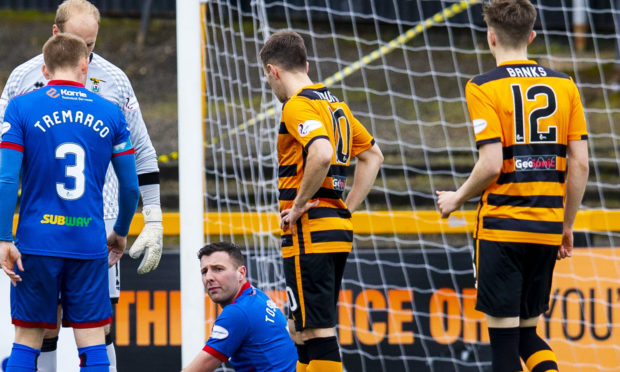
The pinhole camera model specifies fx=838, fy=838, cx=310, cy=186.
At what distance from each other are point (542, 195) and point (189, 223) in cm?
214

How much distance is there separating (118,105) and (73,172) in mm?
701

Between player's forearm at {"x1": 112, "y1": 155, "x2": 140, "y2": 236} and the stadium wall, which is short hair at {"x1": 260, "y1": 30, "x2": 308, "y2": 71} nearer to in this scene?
player's forearm at {"x1": 112, "y1": 155, "x2": 140, "y2": 236}

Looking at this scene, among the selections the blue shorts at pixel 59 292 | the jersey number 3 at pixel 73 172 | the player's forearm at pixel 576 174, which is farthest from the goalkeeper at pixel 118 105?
the player's forearm at pixel 576 174

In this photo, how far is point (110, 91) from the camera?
378cm

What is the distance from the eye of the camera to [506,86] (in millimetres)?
3219

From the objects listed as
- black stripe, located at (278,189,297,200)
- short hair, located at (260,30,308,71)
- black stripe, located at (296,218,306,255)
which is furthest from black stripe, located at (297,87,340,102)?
black stripe, located at (296,218,306,255)

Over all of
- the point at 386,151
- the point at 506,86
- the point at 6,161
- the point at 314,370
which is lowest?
the point at 314,370

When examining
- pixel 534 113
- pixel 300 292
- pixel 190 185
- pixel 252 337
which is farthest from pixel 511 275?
pixel 190 185

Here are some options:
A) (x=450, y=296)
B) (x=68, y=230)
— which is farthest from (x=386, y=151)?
(x=68, y=230)

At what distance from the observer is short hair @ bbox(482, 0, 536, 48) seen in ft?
10.7

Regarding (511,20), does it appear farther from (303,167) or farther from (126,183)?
(126,183)

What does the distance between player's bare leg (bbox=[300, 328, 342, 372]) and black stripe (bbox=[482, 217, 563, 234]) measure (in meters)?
0.84

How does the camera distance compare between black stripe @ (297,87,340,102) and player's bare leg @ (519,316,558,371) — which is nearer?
player's bare leg @ (519,316,558,371)

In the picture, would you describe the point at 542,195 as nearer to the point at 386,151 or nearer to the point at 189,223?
the point at 189,223
